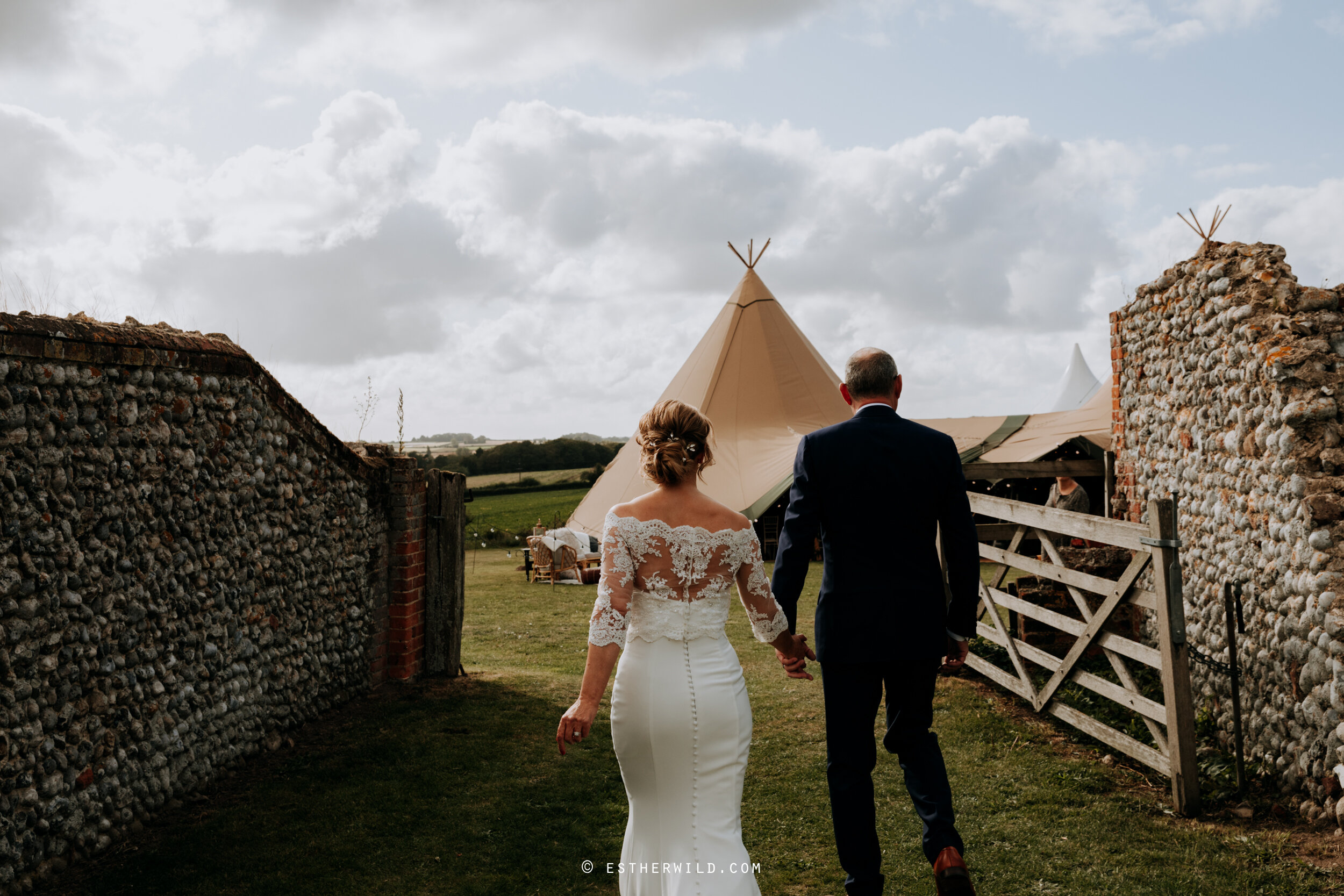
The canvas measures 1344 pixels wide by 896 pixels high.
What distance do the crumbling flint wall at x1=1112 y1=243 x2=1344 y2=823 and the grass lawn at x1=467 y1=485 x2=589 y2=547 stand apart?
16488 millimetres

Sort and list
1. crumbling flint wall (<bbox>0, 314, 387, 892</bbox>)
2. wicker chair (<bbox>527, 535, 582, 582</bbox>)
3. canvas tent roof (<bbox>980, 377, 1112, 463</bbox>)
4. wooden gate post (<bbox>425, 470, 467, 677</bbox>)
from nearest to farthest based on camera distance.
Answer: crumbling flint wall (<bbox>0, 314, 387, 892</bbox>), wooden gate post (<bbox>425, 470, 467, 677</bbox>), canvas tent roof (<bbox>980, 377, 1112, 463</bbox>), wicker chair (<bbox>527, 535, 582, 582</bbox>)

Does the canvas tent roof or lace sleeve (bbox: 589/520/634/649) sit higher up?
the canvas tent roof

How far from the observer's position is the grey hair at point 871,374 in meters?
3.20

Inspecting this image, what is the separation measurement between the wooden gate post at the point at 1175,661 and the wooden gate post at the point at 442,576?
186 inches

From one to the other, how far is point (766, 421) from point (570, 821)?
34.6 feet

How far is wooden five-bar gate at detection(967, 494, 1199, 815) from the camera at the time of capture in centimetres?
396

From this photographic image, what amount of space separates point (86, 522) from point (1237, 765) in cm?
535

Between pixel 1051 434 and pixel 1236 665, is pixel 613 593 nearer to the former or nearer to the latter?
pixel 1236 665

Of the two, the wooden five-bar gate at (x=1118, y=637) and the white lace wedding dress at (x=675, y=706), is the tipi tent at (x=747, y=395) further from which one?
the white lace wedding dress at (x=675, y=706)

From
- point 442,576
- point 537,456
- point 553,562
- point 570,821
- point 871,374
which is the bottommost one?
point 570,821

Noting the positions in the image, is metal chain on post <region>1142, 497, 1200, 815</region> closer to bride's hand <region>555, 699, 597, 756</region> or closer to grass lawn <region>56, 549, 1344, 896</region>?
grass lawn <region>56, 549, 1344, 896</region>

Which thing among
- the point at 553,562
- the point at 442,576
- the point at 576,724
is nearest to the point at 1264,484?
the point at 576,724

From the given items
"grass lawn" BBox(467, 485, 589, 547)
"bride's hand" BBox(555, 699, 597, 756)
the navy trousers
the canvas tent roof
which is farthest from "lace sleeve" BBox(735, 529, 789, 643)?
"grass lawn" BBox(467, 485, 589, 547)

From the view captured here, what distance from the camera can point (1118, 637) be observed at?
4566mm
